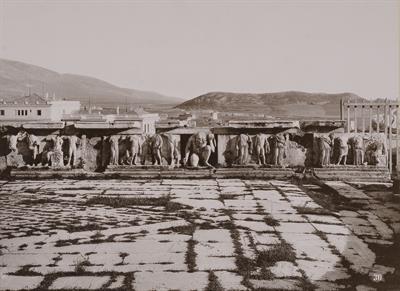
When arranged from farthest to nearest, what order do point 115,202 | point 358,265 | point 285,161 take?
1. point 285,161
2. point 115,202
3. point 358,265

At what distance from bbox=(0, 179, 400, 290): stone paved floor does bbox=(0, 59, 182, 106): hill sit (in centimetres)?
10148

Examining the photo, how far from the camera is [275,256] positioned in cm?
501

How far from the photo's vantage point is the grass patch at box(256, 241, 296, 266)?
4906 mm

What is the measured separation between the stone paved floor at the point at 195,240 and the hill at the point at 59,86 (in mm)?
101483

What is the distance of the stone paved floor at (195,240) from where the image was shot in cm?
448

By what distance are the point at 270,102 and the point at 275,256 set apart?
223 feet

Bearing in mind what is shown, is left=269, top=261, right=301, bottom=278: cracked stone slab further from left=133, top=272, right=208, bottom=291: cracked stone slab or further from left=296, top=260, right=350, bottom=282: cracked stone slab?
left=133, top=272, right=208, bottom=291: cracked stone slab

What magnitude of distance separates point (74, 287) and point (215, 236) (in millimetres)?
1930

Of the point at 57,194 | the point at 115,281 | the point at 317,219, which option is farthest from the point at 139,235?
the point at 57,194

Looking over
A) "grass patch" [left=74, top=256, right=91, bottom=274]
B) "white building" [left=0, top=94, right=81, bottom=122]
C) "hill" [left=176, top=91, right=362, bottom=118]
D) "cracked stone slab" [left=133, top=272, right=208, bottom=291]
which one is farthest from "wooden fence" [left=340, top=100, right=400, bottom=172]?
"white building" [left=0, top=94, right=81, bottom=122]

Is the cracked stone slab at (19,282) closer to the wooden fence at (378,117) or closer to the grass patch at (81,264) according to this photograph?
the grass patch at (81,264)

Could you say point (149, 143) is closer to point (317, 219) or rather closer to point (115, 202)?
point (115, 202)

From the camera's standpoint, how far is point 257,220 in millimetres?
6555

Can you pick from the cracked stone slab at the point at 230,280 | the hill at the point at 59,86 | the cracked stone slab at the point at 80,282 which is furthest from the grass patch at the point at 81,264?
the hill at the point at 59,86
